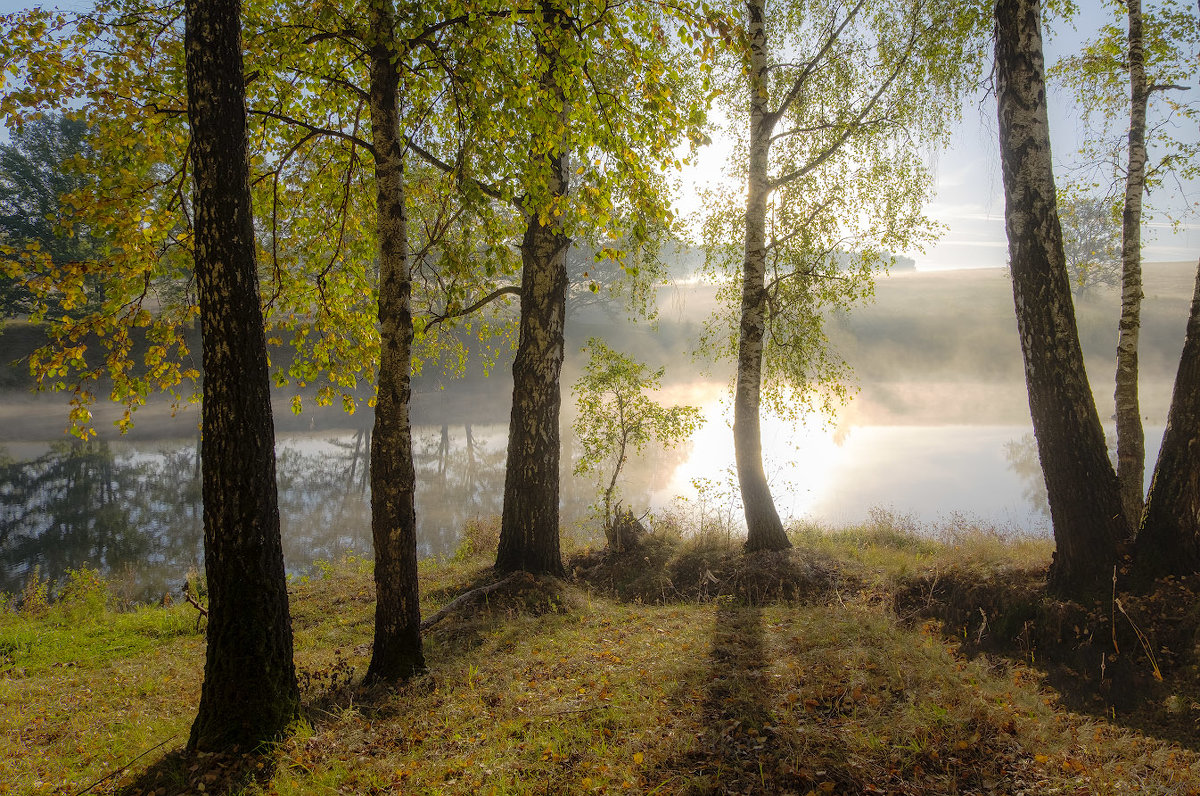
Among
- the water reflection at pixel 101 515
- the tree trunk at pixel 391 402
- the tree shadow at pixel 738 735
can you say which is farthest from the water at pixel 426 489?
the tree trunk at pixel 391 402

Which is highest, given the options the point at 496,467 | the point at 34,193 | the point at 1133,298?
the point at 34,193

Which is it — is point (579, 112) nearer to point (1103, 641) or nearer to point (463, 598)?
point (463, 598)

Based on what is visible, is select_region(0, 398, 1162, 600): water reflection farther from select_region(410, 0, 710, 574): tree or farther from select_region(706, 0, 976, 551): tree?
select_region(410, 0, 710, 574): tree

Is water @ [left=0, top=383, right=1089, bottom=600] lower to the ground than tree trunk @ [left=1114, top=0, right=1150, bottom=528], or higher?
lower

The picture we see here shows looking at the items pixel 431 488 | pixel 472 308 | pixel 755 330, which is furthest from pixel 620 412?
pixel 431 488

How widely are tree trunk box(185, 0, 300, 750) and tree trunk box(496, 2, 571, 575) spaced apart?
13.2 feet

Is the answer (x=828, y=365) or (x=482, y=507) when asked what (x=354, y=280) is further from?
(x=482, y=507)

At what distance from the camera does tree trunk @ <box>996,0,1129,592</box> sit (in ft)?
19.7

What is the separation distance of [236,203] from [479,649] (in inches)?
171

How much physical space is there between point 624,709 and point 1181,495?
560 centimetres

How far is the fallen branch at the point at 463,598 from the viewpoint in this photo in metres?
6.59

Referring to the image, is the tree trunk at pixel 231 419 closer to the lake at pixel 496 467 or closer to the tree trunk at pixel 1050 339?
the tree trunk at pixel 1050 339

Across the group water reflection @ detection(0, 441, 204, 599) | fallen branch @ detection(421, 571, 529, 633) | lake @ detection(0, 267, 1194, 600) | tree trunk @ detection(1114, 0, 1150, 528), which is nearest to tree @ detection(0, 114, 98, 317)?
lake @ detection(0, 267, 1194, 600)

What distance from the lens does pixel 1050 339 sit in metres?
6.10
